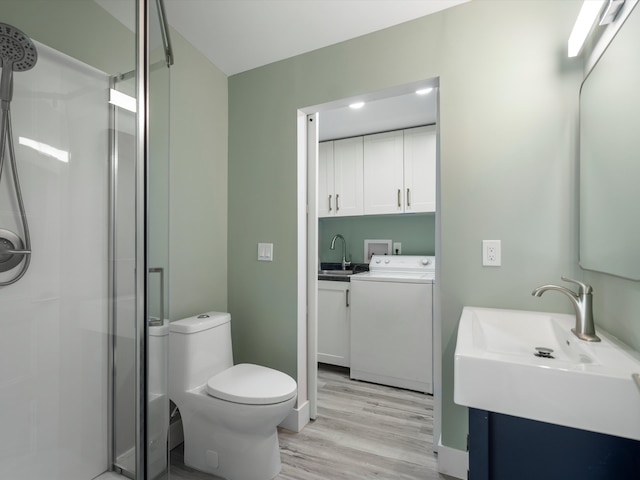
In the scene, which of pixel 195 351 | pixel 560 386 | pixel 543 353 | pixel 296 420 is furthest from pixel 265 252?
pixel 560 386

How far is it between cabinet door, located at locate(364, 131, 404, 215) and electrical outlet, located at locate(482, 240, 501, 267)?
1478mm

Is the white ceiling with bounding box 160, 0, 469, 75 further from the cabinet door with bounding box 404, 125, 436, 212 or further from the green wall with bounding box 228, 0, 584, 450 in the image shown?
the cabinet door with bounding box 404, 125, 436, 212

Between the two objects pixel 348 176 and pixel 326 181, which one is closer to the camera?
pixel 348 176

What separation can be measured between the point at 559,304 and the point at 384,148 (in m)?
2.09

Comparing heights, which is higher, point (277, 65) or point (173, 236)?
point (277, 65)

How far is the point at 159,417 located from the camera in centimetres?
114

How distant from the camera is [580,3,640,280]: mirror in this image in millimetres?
871

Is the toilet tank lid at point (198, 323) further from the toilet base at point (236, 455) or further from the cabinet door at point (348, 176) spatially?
the cabinet door at point (348, 176)

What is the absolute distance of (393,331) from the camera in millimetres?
2459

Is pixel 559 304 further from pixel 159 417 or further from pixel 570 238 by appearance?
Result: pixel 159 417

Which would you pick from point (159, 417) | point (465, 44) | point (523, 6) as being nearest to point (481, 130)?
point (465, 44)

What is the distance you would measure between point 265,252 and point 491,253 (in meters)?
1.32

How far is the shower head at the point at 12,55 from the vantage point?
0.93m

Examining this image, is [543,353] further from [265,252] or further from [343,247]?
[343,247]
